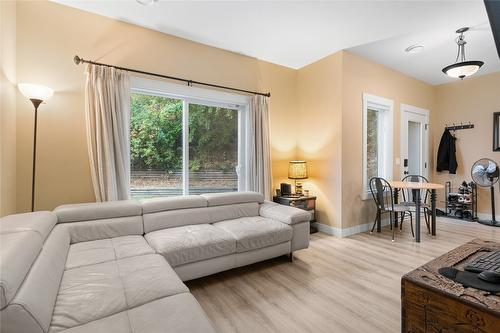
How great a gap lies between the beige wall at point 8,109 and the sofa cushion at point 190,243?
128 cm

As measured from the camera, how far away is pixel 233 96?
3.63 metres

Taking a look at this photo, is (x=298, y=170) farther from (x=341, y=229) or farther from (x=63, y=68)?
(x=63, y=68)

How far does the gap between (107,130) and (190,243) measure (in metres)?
1.61

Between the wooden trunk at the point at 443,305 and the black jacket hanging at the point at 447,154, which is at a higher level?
the black jacket hanging at the point at 447,154

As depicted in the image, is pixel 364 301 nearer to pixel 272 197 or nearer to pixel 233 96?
pixel 272 197

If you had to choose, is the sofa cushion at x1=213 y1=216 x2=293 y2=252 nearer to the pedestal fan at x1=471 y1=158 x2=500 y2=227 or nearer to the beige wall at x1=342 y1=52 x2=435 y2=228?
the beige wall at x1=342 y1=52 x2=435 y2=228

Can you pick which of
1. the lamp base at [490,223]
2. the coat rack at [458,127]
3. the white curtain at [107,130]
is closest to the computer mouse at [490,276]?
the white curtain at [107,130]

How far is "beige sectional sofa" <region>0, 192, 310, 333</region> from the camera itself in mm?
1031

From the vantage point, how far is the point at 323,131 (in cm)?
383

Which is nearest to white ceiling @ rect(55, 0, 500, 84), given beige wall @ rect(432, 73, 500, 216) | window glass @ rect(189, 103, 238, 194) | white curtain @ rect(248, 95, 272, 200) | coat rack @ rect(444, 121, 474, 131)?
white curtain @ rect(248, 95, 272, 200)

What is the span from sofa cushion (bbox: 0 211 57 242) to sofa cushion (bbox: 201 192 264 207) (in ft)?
4.87

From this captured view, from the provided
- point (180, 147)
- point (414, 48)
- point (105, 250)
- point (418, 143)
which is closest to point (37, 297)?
point (105, 250)

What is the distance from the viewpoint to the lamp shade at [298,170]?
3896mm

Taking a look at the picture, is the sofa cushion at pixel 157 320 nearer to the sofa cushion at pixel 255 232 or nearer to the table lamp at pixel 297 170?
the sofa cushion at pixel 255 232
